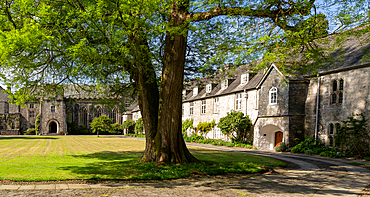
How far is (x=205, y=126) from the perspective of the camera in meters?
35.1

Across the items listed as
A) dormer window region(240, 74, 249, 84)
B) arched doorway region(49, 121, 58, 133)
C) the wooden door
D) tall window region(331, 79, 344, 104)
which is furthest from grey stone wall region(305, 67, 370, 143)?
arched doorway region(49, 121, 58, 133)

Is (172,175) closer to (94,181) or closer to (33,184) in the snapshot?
(94,181)

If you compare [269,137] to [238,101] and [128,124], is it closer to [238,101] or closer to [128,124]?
[238,101]

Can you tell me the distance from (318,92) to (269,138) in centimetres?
662

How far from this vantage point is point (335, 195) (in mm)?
7016

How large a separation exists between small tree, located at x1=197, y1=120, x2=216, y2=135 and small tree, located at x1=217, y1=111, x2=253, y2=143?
4.46 metres

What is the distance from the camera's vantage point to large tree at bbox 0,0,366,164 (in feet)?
28.5

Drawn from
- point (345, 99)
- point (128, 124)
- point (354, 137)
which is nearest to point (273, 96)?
point (345, 99)

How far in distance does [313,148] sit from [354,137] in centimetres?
321

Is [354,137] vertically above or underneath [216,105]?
underneath

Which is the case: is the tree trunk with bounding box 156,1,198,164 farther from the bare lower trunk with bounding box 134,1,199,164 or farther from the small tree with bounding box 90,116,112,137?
the small tree with bounding box 90,116,112,137

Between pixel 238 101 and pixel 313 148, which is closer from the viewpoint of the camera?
pixel 313 148

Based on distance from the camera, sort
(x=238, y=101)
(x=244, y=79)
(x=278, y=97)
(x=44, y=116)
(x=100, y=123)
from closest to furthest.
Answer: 1. (x=278, y=97)
2. (x=238, y=101)
3. (x=244, y=79)
4. (x=100, y=123)
5. (x=44, y=116)

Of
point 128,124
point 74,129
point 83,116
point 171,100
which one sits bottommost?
point 74,129
